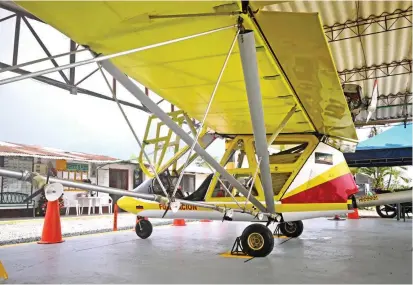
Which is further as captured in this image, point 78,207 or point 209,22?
point 78,207

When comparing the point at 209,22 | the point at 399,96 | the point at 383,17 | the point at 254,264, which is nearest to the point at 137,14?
the point at 209,22

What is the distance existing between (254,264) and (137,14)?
3118 millimetres

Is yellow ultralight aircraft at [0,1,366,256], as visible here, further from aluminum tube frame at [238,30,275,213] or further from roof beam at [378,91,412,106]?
roof beam at [378,91,412,106]

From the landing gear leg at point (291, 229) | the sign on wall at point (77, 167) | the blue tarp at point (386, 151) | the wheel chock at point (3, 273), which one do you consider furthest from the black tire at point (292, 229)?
the sign on wall at point (77, 167)

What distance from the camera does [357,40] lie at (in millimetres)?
11016

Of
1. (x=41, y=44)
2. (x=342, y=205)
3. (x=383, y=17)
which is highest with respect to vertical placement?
(x=383, y=17)

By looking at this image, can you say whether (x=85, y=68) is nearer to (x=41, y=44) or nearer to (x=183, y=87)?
(x=41, y=44)

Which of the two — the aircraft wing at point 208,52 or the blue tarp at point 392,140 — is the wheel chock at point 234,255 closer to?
the aircraft wing at point 208,52

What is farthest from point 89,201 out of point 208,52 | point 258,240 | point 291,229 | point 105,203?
point 208,52

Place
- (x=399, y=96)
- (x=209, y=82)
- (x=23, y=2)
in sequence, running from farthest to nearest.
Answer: (x=399, y=96) < (x=209, y=82) < (x=23, y=2)

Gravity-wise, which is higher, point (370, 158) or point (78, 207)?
point (370, 158)

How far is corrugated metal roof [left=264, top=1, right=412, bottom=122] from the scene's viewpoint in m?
9.44

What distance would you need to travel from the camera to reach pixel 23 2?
2496 mm

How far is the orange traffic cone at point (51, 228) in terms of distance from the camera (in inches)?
254
